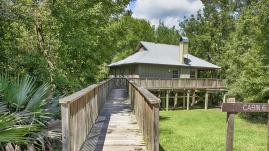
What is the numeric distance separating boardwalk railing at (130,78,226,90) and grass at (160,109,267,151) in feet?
15.6

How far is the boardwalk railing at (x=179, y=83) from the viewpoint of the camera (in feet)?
79.4

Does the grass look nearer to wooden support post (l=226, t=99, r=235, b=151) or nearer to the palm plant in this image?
the palm plant

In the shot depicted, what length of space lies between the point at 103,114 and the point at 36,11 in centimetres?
461

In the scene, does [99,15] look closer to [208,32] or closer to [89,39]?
[89,39]

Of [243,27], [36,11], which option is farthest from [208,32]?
[36,11]

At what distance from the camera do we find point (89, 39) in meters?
11.1

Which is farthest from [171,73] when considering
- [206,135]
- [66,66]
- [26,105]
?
[26,105]

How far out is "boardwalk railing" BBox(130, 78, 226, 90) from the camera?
79.4 feet

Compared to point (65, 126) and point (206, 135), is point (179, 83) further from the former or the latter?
point (65, 126)

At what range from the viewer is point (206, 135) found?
46.9ft

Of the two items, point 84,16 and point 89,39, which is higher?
point 84,16

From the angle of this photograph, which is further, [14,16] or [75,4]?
[75,4]

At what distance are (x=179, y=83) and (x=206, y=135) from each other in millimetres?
12031

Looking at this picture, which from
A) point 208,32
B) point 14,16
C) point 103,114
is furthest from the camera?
point 208,32
